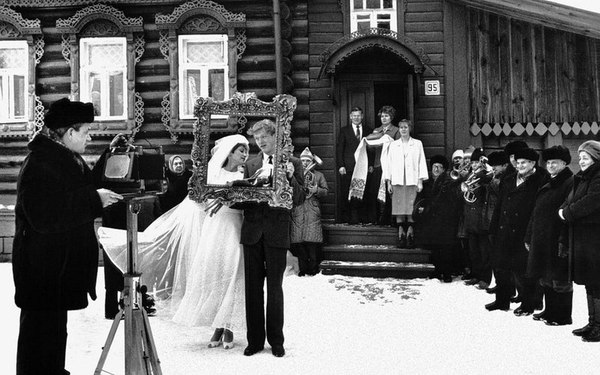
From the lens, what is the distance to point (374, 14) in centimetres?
1048

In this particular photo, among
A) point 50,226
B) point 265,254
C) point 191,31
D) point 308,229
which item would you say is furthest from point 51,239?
point 191,31

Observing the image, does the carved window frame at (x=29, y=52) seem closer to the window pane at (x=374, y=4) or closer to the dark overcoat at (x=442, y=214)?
the window pane at (x=374, y=4)

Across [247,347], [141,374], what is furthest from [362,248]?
[141,374]

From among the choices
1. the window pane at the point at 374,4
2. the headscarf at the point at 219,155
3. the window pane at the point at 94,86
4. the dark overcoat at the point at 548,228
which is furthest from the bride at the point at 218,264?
the window pane at the point at 374,4

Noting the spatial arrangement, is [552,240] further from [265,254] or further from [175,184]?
[175,184]

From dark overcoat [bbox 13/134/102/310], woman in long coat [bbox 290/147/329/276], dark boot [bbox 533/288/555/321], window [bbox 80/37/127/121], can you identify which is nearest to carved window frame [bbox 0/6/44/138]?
window [bbox 80/37/127/121]

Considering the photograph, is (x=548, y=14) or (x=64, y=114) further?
(x=548, y=14)

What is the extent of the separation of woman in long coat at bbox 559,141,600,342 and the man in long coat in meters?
0.80

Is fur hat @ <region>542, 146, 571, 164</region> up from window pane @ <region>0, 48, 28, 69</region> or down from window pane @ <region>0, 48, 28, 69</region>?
down

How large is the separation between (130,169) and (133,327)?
3.36ft

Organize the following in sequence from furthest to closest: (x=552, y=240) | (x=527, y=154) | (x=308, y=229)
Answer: (x=308, y=229), (x=527, y=154), (x=552, y=240)

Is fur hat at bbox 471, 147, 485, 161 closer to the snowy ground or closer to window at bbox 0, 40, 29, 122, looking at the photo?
the snowy ground

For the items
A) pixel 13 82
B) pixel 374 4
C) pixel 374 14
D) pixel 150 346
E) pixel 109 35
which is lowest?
pixel 150 346

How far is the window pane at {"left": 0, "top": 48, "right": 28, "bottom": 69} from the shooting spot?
35.5 ft
